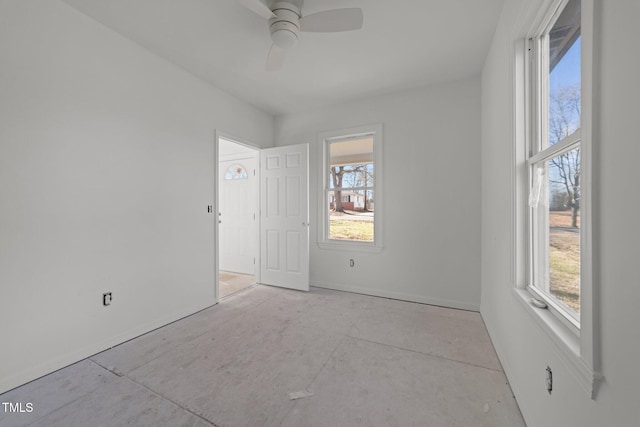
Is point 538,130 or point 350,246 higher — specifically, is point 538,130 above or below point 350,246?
above

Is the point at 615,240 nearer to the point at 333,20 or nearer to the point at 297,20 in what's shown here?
the point at 333,20

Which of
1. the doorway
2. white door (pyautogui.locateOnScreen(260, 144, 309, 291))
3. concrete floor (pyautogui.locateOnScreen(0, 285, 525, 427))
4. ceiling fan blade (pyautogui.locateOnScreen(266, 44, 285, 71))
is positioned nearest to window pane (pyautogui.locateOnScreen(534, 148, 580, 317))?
concrete floor (pyautogui.locateOnScreen(0, 285, 525, 427))

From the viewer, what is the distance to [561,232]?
123cm

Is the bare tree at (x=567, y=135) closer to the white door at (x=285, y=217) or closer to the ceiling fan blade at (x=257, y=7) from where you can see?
the ceiling fan blade at (x=257, y=7)

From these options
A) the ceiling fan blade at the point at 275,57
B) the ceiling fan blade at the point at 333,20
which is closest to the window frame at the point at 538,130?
the ceiling fan blade at the point at 333,20

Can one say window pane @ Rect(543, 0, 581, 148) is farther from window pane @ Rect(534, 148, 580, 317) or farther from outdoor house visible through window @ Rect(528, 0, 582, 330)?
window pane @ Rect(534, 148, 580, 317)

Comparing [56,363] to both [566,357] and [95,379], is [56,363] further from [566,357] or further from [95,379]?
[566,357]

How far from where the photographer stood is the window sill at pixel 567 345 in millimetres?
824

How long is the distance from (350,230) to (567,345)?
2825 millimetres

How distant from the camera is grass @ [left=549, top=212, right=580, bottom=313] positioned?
1096mm

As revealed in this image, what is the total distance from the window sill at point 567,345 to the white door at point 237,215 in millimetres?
3937

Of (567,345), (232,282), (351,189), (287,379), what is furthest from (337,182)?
(567,345)

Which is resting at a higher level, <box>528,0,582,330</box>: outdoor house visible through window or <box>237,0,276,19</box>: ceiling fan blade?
<box>237,0,276,19</box>: ceiling fan blade

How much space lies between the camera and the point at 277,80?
300 cm
